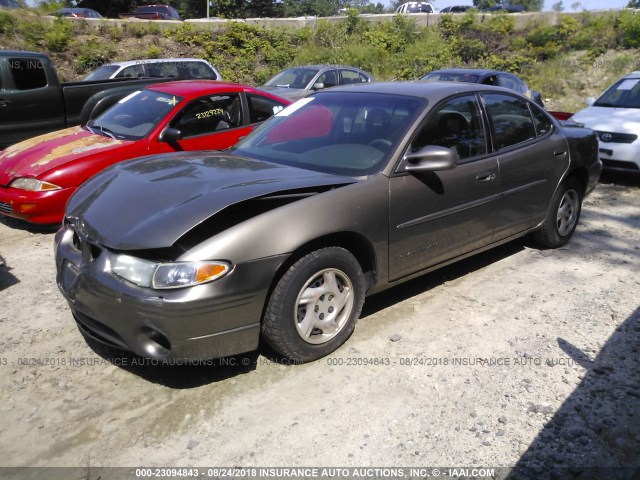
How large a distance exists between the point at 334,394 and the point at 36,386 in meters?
1.70

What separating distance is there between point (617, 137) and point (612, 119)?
43 centimetres

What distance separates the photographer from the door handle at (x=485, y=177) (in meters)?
4.23

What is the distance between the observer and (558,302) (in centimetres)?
439

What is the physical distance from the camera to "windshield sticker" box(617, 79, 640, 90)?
895 centimetres

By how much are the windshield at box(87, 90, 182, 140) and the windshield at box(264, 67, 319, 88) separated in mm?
6131

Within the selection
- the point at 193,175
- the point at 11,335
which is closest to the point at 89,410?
the point at 11,335

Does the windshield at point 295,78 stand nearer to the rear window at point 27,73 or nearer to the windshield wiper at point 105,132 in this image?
the rear window at point 27,73

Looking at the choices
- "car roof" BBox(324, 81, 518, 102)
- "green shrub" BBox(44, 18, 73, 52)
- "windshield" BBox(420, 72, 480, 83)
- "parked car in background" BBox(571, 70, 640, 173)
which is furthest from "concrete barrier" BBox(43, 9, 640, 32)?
"car roof" BBox(324, 81, 518, 102)

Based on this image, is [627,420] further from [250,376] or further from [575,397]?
[250,376]

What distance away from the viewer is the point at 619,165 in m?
7.97

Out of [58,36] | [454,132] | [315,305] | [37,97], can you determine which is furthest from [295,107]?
[58,36]

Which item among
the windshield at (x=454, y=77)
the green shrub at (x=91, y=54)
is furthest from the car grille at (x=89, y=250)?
the green shrub at (x=91, y=54)

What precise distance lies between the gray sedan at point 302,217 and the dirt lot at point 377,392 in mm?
302

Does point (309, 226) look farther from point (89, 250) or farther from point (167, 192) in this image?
point (89, 250)
